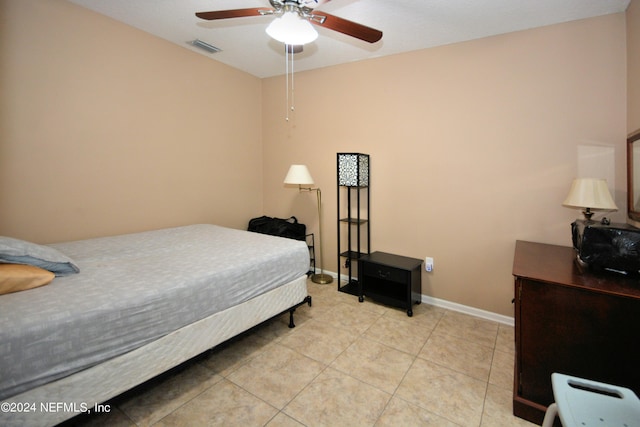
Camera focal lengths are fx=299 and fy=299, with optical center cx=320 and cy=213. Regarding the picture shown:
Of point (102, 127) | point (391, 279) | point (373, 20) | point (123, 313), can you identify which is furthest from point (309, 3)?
point (391, 279)

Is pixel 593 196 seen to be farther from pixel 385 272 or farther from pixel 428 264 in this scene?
pixel 385 272

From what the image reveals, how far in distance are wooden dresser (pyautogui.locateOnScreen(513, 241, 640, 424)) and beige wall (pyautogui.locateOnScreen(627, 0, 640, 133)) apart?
124cm

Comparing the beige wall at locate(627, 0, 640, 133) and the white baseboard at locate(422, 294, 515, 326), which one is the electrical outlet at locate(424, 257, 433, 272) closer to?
the white baseboard at locate(422, 294, 515, 326)

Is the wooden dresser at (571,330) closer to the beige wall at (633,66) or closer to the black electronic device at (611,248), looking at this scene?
the black electronic device at (611,248)

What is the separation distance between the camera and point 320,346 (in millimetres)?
2309

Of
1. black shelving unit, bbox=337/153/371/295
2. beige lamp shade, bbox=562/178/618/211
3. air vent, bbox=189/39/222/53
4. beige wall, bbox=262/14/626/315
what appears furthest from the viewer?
black shelving unit, bbox=337/153/371/295

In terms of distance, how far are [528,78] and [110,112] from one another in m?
3.62

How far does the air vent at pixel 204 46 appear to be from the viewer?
3.01 meters

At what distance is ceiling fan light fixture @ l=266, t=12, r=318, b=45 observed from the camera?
180cm

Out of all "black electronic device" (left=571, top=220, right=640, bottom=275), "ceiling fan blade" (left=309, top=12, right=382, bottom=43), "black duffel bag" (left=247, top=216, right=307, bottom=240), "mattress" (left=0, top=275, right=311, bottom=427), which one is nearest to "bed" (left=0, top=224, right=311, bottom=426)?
"mattress" (left=0, top=275, right=311, bottom=427)

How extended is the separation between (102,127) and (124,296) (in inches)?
74.2

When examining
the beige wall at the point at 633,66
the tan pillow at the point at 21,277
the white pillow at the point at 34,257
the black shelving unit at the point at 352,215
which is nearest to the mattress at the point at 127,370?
the tan pillow at the point at 21,277

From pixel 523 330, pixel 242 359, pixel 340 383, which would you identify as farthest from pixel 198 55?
pixel 523 330

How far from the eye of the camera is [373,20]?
2473 mm
